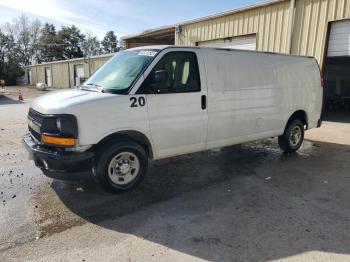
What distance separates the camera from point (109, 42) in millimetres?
89500

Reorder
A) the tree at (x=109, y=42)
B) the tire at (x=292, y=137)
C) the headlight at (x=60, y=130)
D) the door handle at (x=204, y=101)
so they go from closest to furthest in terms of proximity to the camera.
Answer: the headlight at (x=60, y=130)
the door handle at (x=204, y=101)
the tire at (x=292, y=137)
the tree at (x=109, y=42)

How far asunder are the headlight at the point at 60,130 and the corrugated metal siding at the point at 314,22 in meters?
9.96

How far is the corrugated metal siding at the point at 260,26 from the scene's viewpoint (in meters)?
11.9

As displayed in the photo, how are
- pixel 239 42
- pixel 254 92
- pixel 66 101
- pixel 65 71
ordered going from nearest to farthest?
pixel 66 101
pixel 254 92
pixel 239 42
pixel 65 71

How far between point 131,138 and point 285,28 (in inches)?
378

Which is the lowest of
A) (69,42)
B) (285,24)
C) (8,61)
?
(285,24)

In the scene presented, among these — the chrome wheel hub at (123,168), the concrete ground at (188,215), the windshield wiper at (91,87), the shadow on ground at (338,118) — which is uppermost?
the windshield wiper at (91,87)

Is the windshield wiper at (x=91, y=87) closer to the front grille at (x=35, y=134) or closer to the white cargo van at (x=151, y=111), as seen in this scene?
the white cargo van at (x=151, y=111)

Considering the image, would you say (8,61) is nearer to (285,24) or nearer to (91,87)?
(285,24)

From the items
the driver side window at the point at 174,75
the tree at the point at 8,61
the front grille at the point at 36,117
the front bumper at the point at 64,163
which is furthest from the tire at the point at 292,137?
the tree at the point at 8,61

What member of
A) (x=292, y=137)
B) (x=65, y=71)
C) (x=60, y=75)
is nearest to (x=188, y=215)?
(x=292, y=137)

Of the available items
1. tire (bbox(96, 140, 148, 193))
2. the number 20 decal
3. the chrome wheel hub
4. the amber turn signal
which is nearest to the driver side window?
the number 20 decal

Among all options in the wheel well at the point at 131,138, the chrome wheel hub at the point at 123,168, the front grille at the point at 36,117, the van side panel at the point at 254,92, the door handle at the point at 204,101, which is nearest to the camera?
the front grille at the point at 36,117

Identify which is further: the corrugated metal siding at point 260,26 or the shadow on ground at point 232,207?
the corrugated metal siding at point 260,26
